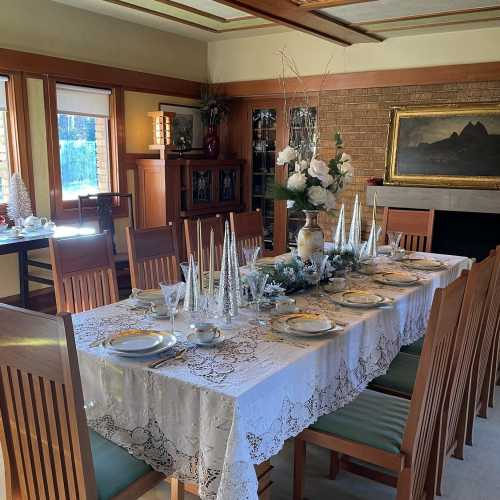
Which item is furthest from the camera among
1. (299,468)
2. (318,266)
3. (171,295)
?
(318,266)

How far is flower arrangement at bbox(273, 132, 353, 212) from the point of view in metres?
2.59

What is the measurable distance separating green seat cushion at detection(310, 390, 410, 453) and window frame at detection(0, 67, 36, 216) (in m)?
3.52

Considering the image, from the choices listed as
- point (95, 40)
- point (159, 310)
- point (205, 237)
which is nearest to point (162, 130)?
point (95, 40)

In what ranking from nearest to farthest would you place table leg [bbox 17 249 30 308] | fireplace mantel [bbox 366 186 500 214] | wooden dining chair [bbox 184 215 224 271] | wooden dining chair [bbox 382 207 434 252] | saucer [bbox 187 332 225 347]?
saucer [bbox 187 332 225 347] → wooden dining chair [bbox 184 215 224 271] → wooden dining chair [bbox 382 207 434 252] → table leg [bbox 17 249 30 308] → fireplace mantel [bbox 366 186 500 214]

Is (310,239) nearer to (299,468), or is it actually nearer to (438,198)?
(299,468)

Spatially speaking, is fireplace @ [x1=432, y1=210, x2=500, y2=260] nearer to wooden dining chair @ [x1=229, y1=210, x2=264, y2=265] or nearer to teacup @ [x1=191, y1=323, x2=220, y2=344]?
wooden dining chair @ [x1=229, y1=210, x2=264, y2=265]

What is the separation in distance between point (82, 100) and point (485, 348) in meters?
4.04

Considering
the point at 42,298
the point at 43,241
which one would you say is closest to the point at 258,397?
the point at 43,241

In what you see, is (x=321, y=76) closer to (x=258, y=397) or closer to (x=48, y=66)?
(x=48, y=66)

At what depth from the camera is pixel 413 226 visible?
385 centimetres

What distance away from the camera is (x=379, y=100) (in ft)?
17.0

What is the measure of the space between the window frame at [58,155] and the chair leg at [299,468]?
3478mm

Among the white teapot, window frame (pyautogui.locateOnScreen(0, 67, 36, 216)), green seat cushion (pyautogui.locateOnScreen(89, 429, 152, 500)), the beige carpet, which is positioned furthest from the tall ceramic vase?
window frame (pyautogui.locateOnScreen(0, 67, 36, 216))

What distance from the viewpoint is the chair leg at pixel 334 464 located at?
225 centimetres
